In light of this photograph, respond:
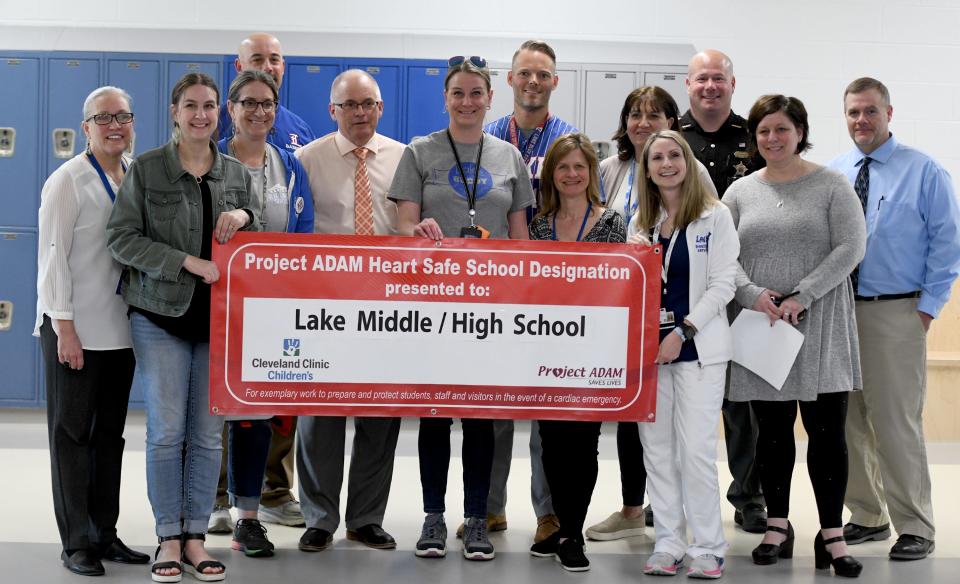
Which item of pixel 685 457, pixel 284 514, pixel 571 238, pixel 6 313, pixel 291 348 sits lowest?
pixel 284 514

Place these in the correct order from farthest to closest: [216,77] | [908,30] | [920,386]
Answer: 1. [908,30]
2. [216,77]
3. [920,386]

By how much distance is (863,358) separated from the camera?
4047mm

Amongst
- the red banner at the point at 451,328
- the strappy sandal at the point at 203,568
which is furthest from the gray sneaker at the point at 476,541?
the strappy sandal at the point at 203,568

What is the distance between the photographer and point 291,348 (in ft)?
11.5

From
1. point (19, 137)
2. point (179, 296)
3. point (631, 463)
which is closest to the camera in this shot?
point (179, 296)

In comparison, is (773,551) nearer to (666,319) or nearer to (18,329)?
(666,319)

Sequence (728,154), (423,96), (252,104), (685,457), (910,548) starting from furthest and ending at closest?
(423,96) < (728,154) < (910,548) < (252,104) < (685,457)

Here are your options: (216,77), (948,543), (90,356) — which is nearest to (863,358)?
(948,543)

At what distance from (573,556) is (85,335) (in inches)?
73.7

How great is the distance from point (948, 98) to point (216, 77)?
5.19 meters

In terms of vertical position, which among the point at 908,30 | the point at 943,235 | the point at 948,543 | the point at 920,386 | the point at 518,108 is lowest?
the point at 948,543

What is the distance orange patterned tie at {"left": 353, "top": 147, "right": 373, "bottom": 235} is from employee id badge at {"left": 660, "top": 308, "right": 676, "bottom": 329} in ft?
3.89

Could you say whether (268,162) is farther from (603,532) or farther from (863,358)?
(863,358)

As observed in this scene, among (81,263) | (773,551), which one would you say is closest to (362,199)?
(81,263)
